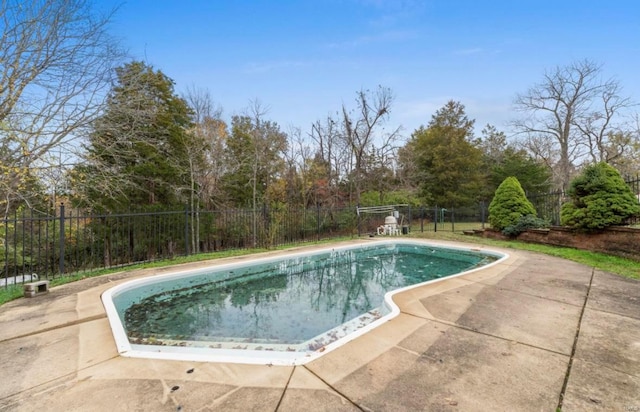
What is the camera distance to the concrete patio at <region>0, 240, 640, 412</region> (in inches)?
68.9

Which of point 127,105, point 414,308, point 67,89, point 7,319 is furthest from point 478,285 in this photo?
point 67,89

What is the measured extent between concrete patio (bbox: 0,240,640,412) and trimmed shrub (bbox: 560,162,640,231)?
14.9 feet

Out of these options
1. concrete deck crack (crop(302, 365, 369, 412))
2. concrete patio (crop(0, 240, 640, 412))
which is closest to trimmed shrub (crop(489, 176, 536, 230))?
concrete patio (crop(0, 240, 640, 412))

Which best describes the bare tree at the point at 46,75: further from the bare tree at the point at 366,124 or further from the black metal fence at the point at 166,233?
the bare tree at the point at 366,124

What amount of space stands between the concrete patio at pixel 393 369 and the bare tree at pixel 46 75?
4305 mm

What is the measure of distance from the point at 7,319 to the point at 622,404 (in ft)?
18.8

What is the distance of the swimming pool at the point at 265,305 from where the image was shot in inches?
110

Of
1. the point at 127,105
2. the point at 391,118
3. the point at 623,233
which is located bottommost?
the point at 623,233

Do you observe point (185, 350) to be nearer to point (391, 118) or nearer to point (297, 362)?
point (297, 362)

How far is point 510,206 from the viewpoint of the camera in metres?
9.98

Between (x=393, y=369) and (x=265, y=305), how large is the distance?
2871 mm

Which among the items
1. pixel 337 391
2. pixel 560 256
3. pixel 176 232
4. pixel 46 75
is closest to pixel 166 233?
pixel 176 232

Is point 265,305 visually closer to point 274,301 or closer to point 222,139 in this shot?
point 274,301

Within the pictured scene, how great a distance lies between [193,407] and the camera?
1.70 meters
